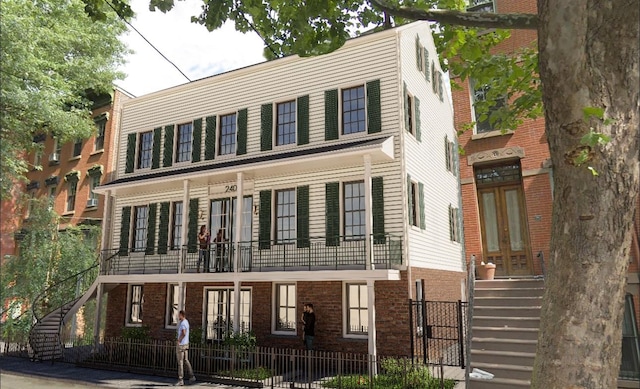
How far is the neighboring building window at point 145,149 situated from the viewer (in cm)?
2012

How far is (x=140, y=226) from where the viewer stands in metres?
19.6

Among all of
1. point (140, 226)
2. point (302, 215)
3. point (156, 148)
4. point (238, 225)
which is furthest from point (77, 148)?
point (302, 215)

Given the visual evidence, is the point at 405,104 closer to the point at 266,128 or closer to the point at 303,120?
the point at 303,120

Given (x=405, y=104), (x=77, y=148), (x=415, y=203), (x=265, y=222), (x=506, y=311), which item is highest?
(x=77, y=148)

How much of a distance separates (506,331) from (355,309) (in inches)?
204

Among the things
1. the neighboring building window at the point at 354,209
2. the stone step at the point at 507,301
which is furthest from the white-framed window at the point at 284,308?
the stone step at the point at 507,301

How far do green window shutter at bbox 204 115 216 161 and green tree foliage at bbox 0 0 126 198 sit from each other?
5.94 m

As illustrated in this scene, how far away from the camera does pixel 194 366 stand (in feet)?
45.1

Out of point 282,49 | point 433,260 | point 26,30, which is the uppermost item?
point 26,30

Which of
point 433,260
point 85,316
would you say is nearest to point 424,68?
point 433,260

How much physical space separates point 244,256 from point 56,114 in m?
12.4

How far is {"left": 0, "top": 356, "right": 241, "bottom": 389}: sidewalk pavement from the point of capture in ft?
39.9

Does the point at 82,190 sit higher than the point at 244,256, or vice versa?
the point at 82,190

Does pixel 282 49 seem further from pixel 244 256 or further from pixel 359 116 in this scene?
pixel 244 256
